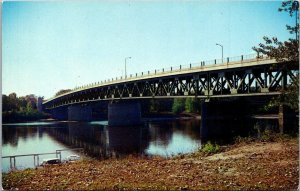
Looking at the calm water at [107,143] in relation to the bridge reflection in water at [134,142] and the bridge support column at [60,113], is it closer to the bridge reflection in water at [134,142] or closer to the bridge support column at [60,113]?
the bridge reflection in water at [134,142]

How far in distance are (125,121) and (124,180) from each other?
64.6 m

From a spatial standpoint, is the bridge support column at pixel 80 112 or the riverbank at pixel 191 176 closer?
the riverbank at pixel 191 176

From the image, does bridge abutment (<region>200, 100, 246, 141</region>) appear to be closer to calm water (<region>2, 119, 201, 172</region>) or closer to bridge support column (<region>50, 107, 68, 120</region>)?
calm water (<region>2, 119, 201, 172</region>)

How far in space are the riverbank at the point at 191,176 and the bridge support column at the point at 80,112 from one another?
89128mm

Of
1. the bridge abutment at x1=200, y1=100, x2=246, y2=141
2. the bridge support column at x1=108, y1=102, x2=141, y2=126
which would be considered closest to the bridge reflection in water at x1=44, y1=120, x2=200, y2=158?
the bridge abutment at x1=200, y1=100, x2=246, y2=141

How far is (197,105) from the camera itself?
114 m

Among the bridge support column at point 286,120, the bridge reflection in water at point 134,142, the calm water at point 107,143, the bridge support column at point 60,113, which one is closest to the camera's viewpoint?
the bridge support column at point 286,120

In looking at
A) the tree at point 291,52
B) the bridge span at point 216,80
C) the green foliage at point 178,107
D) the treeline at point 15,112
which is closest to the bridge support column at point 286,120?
the bridge span at point 216,80

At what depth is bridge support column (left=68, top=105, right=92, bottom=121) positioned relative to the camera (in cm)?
10394

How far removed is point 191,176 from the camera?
13297 millimetres

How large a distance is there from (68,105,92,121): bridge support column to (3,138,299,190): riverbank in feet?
292

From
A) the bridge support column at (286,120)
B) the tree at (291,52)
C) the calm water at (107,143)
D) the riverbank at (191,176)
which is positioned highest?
the tree at (291,52)

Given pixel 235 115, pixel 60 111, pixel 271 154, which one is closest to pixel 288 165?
pixel 271 154

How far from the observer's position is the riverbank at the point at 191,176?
464 inches
